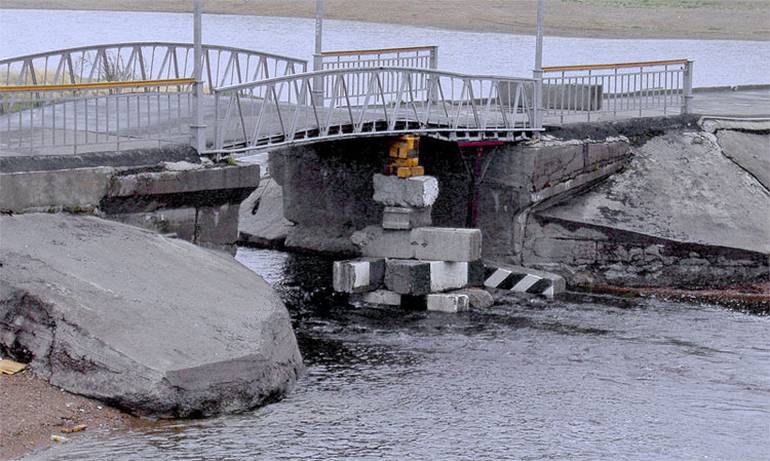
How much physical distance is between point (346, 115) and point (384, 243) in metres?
2.13

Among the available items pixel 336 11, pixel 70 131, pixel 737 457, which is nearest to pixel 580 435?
pixel 737 457

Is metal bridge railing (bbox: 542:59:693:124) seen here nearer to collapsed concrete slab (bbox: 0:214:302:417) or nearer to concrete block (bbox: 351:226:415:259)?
concrete block (bbox: 351:226:415:259)

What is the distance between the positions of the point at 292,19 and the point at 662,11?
16100 mm

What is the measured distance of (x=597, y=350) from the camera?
20094mm

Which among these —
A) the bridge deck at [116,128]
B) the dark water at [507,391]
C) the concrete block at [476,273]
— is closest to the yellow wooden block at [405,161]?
the bridge deck at [116,128]

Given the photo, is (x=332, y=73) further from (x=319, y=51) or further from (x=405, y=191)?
(x=319, y=51)

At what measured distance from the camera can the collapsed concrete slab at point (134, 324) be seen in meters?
15.3

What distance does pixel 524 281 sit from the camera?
24234mm

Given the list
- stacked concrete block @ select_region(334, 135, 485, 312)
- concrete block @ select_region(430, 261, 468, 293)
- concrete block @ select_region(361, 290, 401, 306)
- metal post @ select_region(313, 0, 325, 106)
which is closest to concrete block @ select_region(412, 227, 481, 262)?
stacked concrete block @ select_region(334, 135, 485, 312)

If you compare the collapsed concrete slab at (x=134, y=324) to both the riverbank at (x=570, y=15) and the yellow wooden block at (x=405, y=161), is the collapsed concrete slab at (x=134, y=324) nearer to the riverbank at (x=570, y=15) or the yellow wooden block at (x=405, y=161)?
the yellow wooden block at (x=405, y=161)

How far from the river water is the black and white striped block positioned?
2621 cm

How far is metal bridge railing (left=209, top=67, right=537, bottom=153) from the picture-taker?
67.8 feet

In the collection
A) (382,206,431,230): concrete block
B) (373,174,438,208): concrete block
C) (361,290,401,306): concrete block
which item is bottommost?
(361,290,401,306): concrete block

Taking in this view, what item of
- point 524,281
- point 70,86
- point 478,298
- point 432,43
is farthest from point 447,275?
point 432,43
